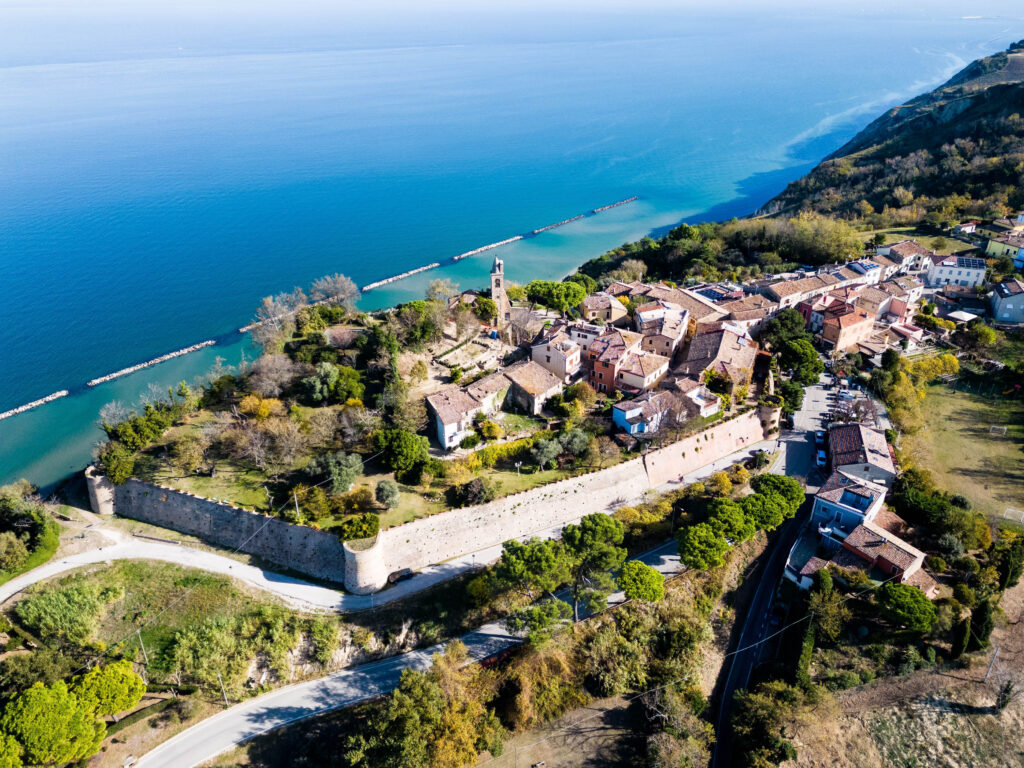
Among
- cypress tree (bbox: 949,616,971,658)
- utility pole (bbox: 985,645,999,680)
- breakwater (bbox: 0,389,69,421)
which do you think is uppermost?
breakwater (bbox: 0,389,69,421)

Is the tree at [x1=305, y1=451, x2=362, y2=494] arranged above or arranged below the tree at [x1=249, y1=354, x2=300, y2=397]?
below

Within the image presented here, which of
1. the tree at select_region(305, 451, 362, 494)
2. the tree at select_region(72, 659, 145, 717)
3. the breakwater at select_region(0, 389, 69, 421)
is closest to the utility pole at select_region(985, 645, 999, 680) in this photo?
the tree at select_region(305, 451, 362, 494)

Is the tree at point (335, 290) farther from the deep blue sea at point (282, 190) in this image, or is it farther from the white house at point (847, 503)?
the white house at point (847, 503)

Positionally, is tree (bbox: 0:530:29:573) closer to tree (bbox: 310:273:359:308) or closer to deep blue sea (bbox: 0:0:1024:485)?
deep blue sea (bbox: 0:0:1024:485)

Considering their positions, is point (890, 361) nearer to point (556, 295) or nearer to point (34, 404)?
point (556, 295)

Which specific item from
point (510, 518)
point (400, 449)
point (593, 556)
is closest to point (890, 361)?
point (593, 556)

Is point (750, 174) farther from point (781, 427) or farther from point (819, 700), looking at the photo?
point (819, 700)
